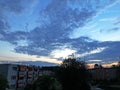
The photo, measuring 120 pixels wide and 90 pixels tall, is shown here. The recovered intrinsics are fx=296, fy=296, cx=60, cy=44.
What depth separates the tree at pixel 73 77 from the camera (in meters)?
74.4

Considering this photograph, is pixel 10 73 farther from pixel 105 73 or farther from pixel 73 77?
pixel 105 73

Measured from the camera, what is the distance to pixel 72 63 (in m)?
82.9

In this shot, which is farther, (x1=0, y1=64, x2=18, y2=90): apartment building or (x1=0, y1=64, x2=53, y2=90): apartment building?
(x1=0, y1=64, x2=53, y2=90): apartment building

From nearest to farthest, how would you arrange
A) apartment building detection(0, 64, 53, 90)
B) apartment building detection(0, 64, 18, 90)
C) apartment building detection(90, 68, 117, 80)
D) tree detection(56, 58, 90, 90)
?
tree detection(56, 58, 90, 90) → apartment building detection(0, 64, 18, 90) → apartment building detection(0, 64, 53, 90) → apartment building detection(90, 68, 117, 80)

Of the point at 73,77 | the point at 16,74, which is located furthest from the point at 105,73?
the point at 73,77

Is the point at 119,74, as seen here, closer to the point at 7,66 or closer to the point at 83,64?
the point at 7,66

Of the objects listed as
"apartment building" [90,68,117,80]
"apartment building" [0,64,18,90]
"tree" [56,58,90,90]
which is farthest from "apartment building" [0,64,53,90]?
"apartment building" [90,68,117,80]

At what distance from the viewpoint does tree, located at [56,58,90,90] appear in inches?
2928

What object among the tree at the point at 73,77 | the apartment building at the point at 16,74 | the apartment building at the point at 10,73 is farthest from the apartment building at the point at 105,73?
the tree at the point at 73,77

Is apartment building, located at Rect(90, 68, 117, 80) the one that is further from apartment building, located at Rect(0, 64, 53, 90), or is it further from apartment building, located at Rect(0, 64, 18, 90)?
apartment building, located at Rect(0, 64, 18, 90)

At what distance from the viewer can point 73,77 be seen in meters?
74.6

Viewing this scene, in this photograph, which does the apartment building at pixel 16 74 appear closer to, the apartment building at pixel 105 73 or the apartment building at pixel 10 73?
the apartment building at pixel 10 73

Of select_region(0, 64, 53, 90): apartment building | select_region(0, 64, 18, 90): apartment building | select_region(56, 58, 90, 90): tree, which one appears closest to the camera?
select_region(56, 58, 90, 90): tree

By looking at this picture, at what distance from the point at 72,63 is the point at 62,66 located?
3118 millimetres
